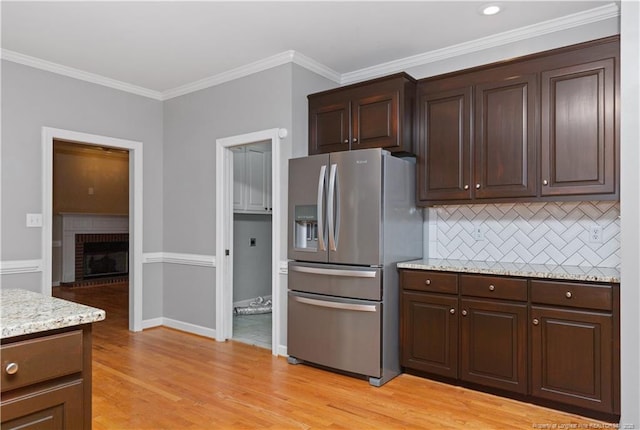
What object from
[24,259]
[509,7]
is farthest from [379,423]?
[24,259]

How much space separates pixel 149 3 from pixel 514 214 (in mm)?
3085

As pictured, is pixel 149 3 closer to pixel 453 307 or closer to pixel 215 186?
pixel 215 186

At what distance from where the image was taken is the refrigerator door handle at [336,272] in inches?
126

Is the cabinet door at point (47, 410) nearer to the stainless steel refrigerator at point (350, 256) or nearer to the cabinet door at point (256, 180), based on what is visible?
the stainless steel refrigerator at point (350, 256)

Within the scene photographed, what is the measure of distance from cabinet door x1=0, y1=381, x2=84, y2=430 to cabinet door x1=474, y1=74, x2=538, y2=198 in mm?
2790

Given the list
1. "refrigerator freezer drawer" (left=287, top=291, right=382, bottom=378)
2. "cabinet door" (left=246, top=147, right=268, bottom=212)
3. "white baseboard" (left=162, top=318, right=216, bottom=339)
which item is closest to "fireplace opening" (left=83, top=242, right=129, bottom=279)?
"white baseboard" (left=162, top=318, right=216, bottom=339)

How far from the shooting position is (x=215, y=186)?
450cm

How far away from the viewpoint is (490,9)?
9.91 ft

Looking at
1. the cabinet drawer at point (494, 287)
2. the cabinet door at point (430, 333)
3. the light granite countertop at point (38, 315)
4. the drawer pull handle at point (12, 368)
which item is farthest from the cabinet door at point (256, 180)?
the drawer pull handle at point (12, 368)

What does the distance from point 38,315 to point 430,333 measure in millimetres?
2542

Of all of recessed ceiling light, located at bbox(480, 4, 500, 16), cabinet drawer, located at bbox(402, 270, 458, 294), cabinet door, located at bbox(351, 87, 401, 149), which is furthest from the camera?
cabinet door, located at bbox(351, 87, 401, 149)

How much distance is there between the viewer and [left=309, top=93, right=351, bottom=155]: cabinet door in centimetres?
378

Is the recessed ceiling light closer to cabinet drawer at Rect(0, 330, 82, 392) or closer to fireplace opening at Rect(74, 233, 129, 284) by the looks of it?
cabinet drawer at Rect(0, 330, 82, 392)

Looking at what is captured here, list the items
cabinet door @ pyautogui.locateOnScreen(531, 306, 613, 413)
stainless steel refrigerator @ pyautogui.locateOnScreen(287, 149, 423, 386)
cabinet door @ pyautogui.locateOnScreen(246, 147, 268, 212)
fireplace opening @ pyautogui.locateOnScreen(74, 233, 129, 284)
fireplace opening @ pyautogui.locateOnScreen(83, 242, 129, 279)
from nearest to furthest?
cabinet door @ pyautogui.locateOnScreen(531, 306, 613, 413) → stainless steel refrigerator @ pyautogui.locateOnScreen(287, 149, 423, 386) → cabinet door @ pyautogui.locateOnScreen(246, 147, 268, 212) → fireplace opening @ pyautogui.locateOnScreen(74, 233, 129, 284) → fireplace opening @ pyautogui.locateOnScreen(83, 242, 129, 279)
